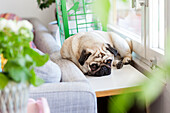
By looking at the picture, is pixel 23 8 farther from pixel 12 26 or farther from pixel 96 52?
pixel 12 26

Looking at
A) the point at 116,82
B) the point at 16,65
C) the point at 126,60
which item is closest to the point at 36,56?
the point at 16,65

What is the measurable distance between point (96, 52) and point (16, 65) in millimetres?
1089

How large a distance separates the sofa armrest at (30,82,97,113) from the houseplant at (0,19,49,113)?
0.50 m

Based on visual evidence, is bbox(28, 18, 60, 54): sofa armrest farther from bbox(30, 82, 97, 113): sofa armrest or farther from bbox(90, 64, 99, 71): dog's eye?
bbox(30, 82, 97, 113): sofa armrest

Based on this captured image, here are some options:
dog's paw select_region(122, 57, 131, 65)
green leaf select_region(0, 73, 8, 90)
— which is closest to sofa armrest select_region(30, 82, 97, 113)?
green leaf select_region(0, 73, 8, 90)

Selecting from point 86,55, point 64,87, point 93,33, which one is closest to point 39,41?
point 93,33

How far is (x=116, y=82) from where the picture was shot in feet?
5.35

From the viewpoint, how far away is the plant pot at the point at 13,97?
2.26 ft

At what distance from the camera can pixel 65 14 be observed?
2.18 m

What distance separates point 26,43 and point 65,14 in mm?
1512

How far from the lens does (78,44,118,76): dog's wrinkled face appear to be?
1.70 meters

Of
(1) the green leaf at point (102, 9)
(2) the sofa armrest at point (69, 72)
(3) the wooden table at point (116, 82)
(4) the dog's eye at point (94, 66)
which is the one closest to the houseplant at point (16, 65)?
(1) the green leaf at point (102, 9)

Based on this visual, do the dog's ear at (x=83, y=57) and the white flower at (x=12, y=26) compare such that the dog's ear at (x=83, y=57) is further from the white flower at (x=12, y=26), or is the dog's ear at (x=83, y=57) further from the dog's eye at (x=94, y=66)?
the white flower at (x=12, y=26)

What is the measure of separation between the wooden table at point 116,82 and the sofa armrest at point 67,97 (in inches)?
10.2
